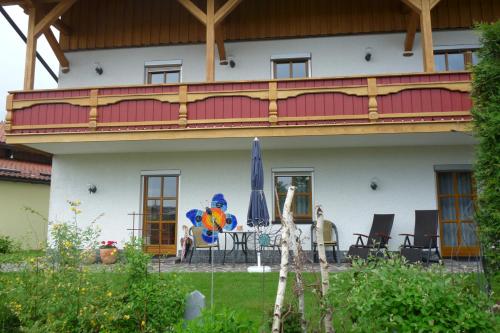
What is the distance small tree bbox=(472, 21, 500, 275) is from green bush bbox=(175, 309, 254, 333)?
A: 2.84 m

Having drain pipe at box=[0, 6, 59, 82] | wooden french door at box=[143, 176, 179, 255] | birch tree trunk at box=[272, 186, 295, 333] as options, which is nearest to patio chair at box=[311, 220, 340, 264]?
wooden french door at box=[143, 176, 179, 255]

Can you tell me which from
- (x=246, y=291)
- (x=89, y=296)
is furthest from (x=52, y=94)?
(x=89, y=296)

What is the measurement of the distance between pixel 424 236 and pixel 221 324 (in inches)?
241

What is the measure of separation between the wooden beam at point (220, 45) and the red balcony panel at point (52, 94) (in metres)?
3.27

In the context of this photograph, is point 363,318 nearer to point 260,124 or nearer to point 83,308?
point 83,308

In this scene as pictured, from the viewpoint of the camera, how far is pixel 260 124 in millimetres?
8617

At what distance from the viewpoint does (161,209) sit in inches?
420

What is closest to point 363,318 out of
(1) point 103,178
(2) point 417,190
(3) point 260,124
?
(3) point 260,124

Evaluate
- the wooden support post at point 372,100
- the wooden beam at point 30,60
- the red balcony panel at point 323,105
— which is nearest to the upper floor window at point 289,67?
the red balcony panel at point 323,105

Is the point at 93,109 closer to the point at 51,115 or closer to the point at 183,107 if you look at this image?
the point at 51,115

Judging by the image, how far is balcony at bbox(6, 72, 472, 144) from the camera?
8180 millimetres

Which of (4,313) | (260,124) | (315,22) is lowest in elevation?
(4,313)

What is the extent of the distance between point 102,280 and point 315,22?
8.59 metres

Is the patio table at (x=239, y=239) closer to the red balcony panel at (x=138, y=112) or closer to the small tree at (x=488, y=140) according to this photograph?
the red balcony panel at (x=138, y=112)
